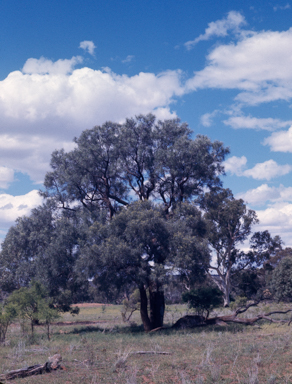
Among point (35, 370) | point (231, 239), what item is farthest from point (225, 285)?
point (35, 370)

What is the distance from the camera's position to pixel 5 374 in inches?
370

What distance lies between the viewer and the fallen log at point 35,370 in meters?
9.55

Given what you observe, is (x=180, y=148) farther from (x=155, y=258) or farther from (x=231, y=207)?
(x=231, y=207)

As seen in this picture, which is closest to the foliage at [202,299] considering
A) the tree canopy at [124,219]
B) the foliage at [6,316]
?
the tree canopy at [124,219]

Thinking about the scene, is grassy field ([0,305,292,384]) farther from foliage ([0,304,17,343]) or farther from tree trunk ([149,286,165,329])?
tree trunk ([149,286,165,329])

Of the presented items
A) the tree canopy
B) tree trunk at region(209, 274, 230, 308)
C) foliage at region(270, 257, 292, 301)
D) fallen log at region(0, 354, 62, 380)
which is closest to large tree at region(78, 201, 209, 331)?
the tree canopy

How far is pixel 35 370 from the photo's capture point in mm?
10148

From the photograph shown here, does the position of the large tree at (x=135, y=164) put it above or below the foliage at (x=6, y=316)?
above

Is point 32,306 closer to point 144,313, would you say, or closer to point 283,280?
point 144,313

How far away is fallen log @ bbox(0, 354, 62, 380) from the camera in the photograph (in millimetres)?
9553

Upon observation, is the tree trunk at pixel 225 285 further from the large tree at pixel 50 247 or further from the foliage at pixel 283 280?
the large tree at pixel 50 247

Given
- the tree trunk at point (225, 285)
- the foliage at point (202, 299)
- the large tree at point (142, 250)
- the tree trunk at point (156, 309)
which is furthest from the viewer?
the tree trunk at point (225, 285)

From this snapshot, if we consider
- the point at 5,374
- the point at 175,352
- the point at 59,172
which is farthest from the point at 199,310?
the point at 5,374

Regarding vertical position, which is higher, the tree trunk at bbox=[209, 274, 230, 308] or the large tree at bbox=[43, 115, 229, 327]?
the large tree at bbox=[43, 115, 229, 327]
